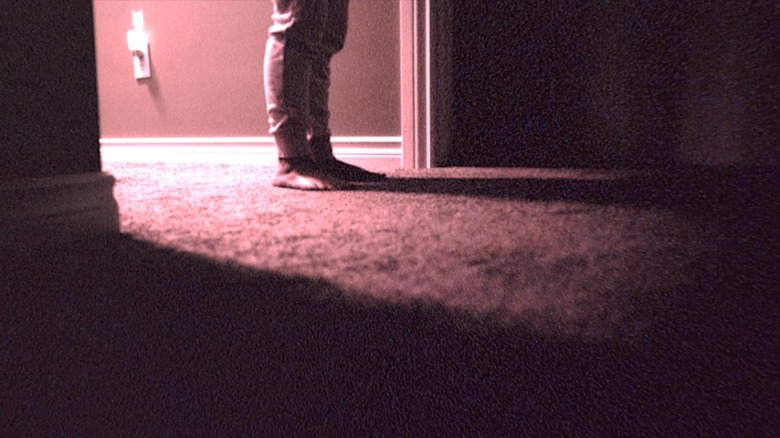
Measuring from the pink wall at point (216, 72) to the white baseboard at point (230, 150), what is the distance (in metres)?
0.04

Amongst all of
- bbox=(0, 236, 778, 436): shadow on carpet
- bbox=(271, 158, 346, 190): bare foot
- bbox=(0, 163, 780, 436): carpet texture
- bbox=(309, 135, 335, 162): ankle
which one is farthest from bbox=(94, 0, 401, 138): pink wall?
bbox=(0, 236, 778, 436): shadow on carpet

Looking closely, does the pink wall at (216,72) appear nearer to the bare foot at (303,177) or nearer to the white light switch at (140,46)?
the white light switch at (140,46)

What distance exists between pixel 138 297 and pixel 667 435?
48cm

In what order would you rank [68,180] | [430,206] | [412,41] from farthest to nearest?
1. [412,41]
2. [430,206]
3. [68,180]

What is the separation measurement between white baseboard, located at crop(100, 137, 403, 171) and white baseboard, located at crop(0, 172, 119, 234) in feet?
4.34

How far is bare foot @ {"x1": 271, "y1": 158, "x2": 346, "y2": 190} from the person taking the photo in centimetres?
142

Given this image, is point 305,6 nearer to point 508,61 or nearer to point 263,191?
point 263,191

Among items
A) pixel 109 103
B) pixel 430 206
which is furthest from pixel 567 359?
pixel 109 103

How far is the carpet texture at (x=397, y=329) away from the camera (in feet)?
1.11

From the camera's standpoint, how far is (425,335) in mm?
457

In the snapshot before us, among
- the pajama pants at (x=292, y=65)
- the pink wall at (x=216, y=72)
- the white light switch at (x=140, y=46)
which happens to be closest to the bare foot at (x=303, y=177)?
the pajama pants at (x=292, y=65)

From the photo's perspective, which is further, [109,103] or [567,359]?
[109,103]

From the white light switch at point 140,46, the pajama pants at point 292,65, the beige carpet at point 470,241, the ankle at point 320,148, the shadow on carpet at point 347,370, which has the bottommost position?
the shadow on carpet at point 347,370

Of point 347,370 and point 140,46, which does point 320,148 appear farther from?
point 140,46
